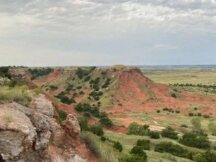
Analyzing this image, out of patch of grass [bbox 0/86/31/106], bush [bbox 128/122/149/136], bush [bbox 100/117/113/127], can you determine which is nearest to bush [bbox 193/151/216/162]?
bush [bbox 128/122/149/136]

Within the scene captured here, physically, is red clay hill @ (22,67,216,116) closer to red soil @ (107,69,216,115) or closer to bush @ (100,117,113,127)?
red soil @ (107,69,216,115)

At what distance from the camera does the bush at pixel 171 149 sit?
53.0 metres

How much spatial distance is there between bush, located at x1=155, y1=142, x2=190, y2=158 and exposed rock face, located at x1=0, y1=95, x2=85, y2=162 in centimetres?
3033

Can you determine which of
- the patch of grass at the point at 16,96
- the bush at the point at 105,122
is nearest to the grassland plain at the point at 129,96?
the bush at the point at 105,122

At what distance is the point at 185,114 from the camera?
113m

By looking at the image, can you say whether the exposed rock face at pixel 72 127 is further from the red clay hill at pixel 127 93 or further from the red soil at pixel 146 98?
the red clay hill at pixel 127 93

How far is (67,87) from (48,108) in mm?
115968

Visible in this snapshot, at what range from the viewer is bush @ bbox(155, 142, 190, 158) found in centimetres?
5300

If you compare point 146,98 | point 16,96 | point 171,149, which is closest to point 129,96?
point 146,98

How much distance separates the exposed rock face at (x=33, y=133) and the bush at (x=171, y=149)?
3033 cm

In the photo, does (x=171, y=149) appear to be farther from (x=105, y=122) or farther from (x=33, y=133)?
(x=33, y=133)

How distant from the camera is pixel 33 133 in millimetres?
20094

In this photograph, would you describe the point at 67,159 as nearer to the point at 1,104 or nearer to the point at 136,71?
the point at 1,104

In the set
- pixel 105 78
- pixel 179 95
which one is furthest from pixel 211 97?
pixel 105 78
